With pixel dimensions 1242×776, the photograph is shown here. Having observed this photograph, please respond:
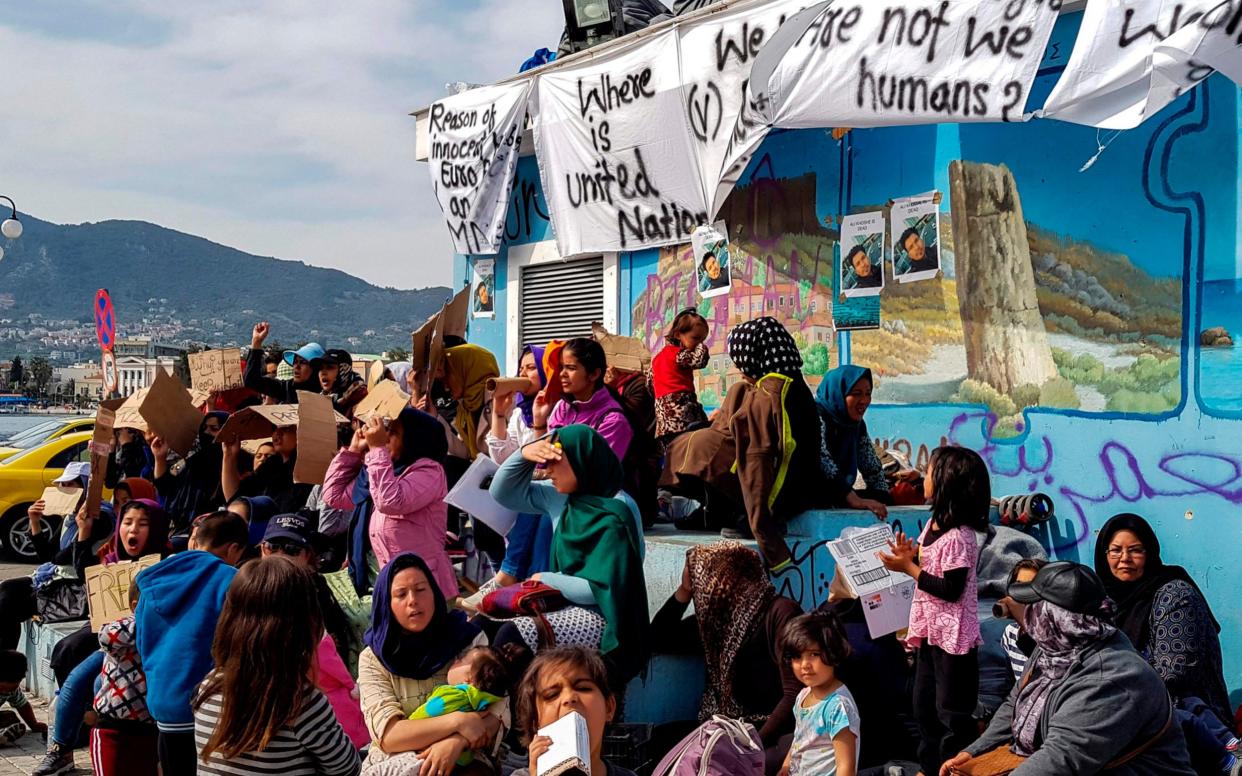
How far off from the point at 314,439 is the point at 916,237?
3.90m

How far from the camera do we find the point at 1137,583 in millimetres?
5164

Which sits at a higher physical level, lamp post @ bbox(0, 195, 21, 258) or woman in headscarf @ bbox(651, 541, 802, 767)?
lamp post @ bbox(0, 195, 21, 258)

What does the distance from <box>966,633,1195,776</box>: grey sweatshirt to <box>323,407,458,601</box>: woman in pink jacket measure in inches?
107

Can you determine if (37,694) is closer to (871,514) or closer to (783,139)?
(871,514)

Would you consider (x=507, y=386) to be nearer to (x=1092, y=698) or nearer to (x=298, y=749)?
(x=298, y=749)

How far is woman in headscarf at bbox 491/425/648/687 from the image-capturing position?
4.82m

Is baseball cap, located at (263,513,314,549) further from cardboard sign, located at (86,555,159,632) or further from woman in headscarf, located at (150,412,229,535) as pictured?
woman in headscarf, located at (150,412,229,535)

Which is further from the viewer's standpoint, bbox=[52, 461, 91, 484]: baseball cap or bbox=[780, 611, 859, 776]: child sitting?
bbox=[52, 461, 91, 484]: baseball cap

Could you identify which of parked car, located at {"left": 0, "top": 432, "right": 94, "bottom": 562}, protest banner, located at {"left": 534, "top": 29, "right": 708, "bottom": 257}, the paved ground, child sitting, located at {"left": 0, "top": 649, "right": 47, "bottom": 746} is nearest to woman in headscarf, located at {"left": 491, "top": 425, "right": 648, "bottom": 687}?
the paved ground

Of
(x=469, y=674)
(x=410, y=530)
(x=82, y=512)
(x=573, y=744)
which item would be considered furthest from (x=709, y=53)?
(x=573, y=744)

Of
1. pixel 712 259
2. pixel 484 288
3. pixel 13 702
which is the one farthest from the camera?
pixel 484 288

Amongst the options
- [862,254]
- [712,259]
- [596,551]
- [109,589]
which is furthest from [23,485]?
[596,551]

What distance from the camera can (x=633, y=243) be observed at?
9.69 m

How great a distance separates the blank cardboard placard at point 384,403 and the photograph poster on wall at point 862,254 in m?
3.52
